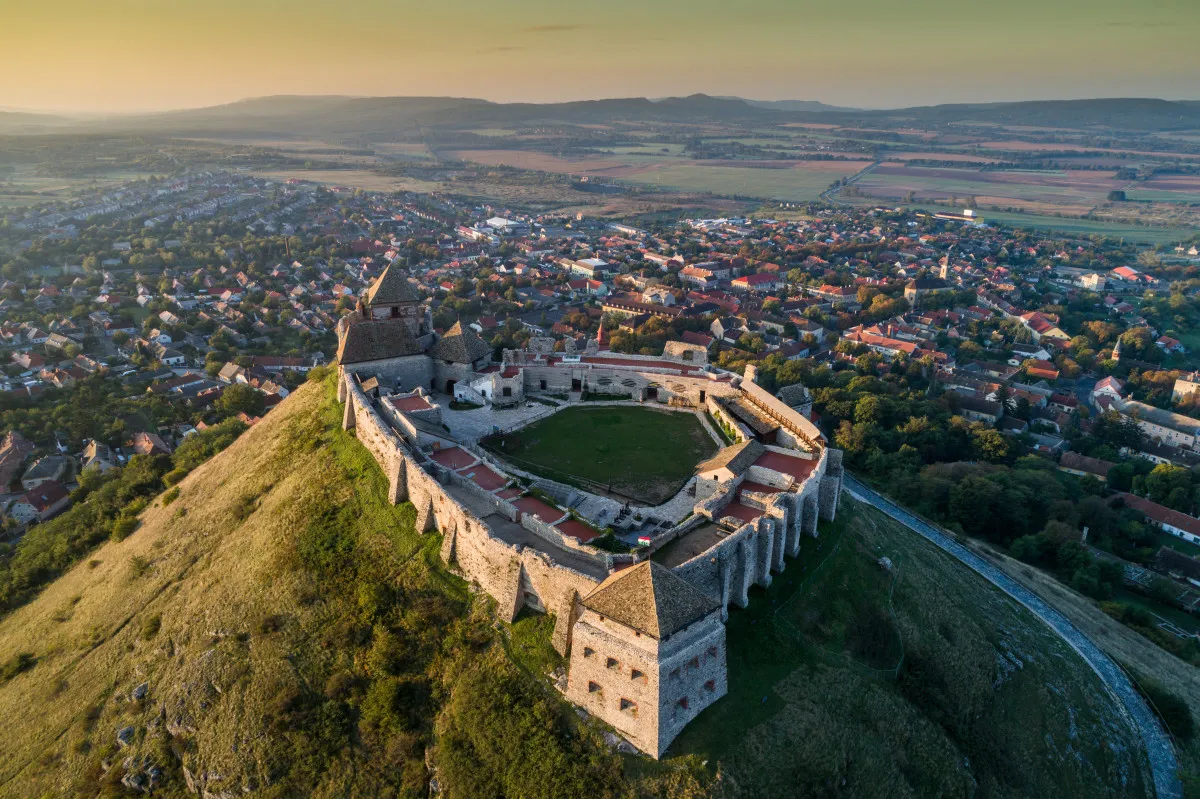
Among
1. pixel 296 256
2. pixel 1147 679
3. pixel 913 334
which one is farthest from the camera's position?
pixel 296 256

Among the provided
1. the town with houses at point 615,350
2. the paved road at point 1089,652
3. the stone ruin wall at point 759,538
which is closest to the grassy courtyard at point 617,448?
the town with houses at point 615,350

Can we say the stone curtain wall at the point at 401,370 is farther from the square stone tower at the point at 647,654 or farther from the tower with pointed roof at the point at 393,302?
the square stone tower at the point at 647,654

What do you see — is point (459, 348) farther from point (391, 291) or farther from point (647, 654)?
point (647, 654)

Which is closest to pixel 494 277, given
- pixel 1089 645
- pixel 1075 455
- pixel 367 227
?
pixel 367 227

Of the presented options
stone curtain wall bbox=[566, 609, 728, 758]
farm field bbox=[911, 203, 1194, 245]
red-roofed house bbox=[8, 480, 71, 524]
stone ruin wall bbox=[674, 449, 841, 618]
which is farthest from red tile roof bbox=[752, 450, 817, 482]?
farm field bbox=[911, 203, 1194, 245]

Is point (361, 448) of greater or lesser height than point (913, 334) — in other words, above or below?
above

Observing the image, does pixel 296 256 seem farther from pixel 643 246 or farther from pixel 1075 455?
pixel 1075 455
